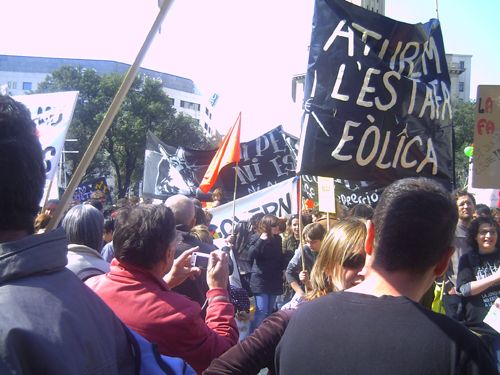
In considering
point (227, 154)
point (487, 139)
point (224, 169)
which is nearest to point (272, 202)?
point (227, 154)

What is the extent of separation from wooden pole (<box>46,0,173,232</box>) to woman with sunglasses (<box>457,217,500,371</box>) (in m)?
3.59

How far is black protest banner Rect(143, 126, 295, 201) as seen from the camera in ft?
37.6

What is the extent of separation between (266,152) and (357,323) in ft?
33.1

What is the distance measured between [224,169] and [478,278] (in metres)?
8.28

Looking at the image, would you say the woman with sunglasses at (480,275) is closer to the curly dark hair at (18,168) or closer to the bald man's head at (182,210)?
the bald man's head at (182,210)

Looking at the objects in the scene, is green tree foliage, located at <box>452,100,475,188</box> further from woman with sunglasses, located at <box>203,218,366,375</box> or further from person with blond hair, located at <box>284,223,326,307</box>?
woman with sunglasses, located at <box>203,218,366,375</box>

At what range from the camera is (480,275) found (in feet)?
15.0

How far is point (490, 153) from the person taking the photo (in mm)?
4207

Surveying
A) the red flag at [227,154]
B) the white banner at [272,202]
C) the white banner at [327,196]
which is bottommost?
the white banner at [272,202]

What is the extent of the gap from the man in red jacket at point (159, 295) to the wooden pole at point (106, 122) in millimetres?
763

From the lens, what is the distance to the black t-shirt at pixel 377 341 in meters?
1.34

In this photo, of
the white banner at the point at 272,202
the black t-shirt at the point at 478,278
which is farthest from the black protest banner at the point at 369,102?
the white banner at the point at 272,202

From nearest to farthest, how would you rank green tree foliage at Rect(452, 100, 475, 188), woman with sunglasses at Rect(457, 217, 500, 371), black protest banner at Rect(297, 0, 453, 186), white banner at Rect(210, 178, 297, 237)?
black protest banner at Rect(297, 0, 453, 186), woman with sunglasses at Rect(457, 217, 500, 371), white banner at Rect(210, 178, 297, 237), green tree foliage at Rect(452, 100, 475, 188)

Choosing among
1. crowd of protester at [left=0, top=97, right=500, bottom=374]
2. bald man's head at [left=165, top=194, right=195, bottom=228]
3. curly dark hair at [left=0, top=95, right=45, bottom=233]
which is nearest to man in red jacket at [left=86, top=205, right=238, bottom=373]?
crowd of protester at [left=0, top=97, right=500, bottom=374]
